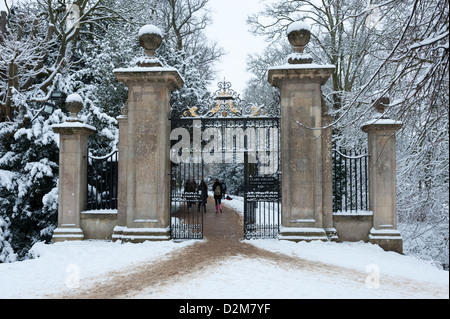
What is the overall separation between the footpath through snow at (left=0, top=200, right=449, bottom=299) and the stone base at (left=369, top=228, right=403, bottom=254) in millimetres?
284

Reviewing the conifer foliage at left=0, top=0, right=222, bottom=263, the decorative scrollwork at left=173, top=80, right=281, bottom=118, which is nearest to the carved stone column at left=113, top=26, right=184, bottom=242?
the decorative scrollwork at left=173, top=80, right=281, bottom=118

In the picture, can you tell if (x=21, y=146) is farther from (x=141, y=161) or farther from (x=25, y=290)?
(x=25, y=290)

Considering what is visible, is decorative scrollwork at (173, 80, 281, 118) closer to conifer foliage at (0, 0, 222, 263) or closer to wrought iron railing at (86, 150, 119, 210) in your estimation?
wrought iron railing at (86, 150, 119, 210)

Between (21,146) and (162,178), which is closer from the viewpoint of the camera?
(162,178)

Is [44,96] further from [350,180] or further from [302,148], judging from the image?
[350,180]

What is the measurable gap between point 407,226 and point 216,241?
526 centimetres

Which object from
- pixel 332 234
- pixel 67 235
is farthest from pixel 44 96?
pixel 332 234

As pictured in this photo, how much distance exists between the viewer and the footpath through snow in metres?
5.12

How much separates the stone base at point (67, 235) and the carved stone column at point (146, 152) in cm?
91

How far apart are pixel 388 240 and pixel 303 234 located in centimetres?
188

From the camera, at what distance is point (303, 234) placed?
8.29m

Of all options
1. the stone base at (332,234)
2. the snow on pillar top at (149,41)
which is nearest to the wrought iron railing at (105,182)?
the snow on pillar top at (149,41)

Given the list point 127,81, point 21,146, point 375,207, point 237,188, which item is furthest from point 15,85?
point 237,188

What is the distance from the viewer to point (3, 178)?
10914mm
